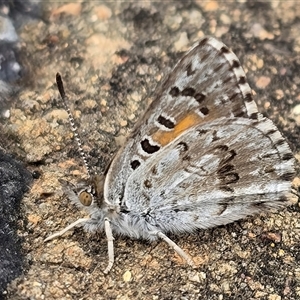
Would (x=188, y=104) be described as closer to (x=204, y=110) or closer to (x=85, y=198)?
(x=204, y=110)

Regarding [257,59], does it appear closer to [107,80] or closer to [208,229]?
[107,80]

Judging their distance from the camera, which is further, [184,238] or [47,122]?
[47,122]

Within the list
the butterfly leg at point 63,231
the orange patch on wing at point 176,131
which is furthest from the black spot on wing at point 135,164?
the butterfly leg at point 63,231

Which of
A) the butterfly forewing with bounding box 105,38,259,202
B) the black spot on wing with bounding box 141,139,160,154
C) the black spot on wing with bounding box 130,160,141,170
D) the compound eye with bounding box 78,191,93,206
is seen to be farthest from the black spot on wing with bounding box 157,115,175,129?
the compound eye with bounding box 78,191,93,206

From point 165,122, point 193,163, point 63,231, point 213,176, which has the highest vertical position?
point 165,122

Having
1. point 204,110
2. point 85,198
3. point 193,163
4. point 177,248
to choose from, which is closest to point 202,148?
point 193,163

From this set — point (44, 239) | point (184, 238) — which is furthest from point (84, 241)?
point (184, 238)

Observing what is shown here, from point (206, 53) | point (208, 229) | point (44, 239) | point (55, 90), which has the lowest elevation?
point (208, 229)
